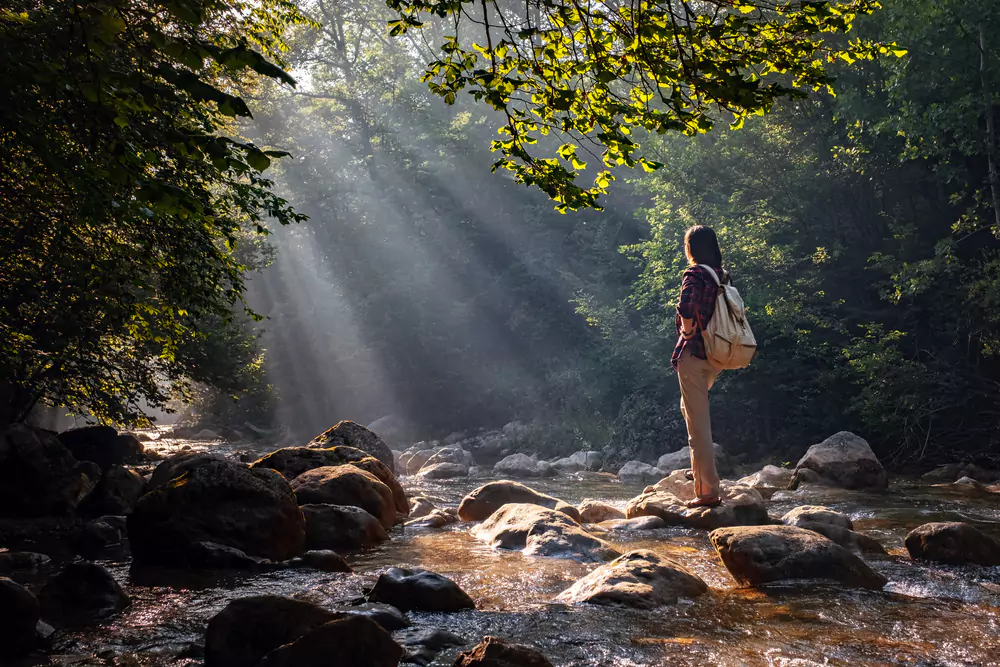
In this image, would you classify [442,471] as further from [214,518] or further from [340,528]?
[214,518]

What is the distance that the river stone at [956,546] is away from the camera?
17.8 ft

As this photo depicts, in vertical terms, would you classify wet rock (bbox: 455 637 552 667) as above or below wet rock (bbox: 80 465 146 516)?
below

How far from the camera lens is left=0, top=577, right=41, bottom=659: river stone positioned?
147 inches

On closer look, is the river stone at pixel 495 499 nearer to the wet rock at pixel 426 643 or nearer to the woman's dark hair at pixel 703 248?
the woman's dark hair at pixel 703 248

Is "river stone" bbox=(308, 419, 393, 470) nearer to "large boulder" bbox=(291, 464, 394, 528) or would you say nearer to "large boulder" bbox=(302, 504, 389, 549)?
"large boulder" bbox=(291, 464, 394, 528)

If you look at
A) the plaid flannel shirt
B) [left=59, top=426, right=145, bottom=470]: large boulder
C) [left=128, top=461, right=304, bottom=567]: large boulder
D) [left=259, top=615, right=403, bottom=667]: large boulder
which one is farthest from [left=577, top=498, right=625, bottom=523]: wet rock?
[left=59, top=426, right=145, bottom=470]: large boulder

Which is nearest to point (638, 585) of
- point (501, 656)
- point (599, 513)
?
point (501, 656)

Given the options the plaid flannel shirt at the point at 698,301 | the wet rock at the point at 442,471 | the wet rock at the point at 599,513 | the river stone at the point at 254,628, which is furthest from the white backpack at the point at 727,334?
the wet rock at the point at 442,471

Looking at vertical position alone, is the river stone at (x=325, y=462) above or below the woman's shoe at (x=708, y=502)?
above

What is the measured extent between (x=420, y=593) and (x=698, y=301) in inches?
148

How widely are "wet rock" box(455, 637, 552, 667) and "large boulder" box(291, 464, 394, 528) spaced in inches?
195

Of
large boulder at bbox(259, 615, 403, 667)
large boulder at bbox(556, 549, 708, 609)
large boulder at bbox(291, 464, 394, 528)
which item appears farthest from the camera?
large boulder at bbox(291, 464, 394, 528)

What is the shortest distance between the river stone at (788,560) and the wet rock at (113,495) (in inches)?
303

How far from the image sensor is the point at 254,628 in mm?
3609
